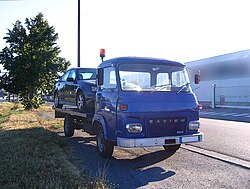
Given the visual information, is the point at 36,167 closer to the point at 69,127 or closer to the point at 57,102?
the point at 69,127

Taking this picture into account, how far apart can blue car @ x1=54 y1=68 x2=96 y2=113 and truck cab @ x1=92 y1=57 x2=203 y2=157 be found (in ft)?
3.61

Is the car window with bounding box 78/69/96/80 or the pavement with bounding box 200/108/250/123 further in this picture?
the pavement with bounding box 200/108/250/123

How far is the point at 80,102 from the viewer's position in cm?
886

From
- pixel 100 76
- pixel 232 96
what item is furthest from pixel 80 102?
pixel 232 96

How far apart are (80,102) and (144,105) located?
3298 mm

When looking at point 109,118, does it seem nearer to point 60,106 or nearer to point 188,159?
A: point 188,159

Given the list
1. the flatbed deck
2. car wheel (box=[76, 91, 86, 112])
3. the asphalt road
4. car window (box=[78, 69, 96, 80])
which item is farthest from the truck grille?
car window (box=[78, 69, 96, 80])

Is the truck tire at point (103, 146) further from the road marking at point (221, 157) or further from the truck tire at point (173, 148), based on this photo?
the road marking at point (221, 157)

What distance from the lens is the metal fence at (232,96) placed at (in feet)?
82.5

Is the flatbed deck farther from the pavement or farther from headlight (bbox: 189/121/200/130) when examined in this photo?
the pavement

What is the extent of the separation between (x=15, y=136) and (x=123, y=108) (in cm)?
437

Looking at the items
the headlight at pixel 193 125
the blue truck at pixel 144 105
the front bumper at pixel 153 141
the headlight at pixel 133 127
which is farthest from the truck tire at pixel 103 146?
the headlight at pixel 193 125

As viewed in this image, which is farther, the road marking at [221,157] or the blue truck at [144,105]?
the road marking at [221,157]

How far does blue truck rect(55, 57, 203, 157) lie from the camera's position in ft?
19.7
